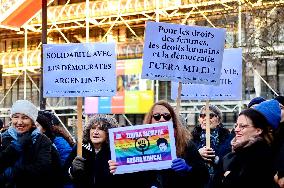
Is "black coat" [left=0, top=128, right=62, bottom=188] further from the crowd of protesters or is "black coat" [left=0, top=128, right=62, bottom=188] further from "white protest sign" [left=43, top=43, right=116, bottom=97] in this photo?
"white protest sign" [left=43, top=43, right=116, bottom=97]

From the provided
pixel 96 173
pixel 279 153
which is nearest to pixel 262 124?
pixel 279 153

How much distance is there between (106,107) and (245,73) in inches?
230

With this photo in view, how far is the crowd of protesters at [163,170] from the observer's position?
13.9ft

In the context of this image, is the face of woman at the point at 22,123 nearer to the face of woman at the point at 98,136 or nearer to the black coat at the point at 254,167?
the face of woman at the point at 98,136

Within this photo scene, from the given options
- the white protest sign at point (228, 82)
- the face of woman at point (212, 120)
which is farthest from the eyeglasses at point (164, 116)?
the face of woman at point (212, 120)

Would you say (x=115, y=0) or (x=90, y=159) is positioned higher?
(x=115, y=0)

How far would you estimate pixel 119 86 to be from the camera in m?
23.9

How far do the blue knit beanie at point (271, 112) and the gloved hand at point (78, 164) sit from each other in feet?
5.34

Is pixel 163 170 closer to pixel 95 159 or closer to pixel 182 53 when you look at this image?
pixel 95 159

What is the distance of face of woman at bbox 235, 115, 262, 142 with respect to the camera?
4.43m

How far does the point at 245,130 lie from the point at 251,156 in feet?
0.90

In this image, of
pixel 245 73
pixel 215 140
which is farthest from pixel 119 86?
pixel 215 140

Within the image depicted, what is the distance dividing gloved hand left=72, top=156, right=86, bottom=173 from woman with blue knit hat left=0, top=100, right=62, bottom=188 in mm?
394

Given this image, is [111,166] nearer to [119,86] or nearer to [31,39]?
[119,86]
